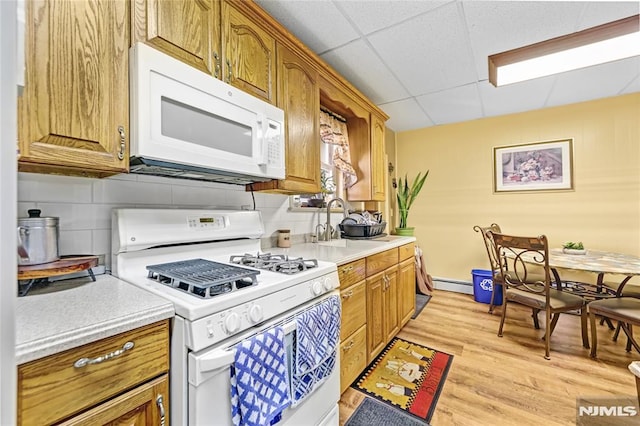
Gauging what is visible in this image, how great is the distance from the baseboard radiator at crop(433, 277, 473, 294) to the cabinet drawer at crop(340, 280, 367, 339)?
2520mm

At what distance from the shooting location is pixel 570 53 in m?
2.04

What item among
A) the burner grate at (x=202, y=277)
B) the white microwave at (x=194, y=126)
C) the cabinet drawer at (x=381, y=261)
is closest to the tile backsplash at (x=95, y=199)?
A: the white microwave at (x=194, y=126)

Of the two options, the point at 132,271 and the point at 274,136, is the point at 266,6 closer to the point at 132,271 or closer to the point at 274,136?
the point at 274,136

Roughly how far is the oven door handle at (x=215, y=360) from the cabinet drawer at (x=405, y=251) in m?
1.87

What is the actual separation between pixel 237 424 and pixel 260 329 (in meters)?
0.29

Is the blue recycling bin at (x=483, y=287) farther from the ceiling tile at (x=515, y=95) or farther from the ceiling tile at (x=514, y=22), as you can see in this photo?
the ceiling tile at (x=514, y=22)

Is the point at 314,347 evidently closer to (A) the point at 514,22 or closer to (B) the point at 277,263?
(B) the point at 277,263

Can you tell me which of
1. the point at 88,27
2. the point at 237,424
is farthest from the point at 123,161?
the point at 237,424

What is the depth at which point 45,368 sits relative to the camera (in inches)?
24.6

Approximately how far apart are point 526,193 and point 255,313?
12.4 feet

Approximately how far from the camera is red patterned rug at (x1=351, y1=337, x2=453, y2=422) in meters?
1.65

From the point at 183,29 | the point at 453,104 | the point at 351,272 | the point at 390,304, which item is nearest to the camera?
the point at 183,29

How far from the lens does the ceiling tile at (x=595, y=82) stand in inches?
93.2

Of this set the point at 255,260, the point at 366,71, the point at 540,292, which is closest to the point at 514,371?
the point at 540,292
